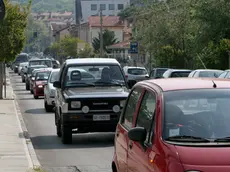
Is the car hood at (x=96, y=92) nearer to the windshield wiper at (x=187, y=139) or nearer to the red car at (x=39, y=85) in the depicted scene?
the windshield wiper at (x=187, y=139)

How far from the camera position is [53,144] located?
1762 cm

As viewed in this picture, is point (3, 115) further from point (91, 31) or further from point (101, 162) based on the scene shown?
point (91, 31)

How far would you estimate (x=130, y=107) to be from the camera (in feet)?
30.1

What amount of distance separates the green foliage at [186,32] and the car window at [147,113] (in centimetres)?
3315

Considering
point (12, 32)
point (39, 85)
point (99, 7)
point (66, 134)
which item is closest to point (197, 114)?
point (66, 134)

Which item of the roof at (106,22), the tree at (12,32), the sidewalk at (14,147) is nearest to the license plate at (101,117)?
the sidewalk at (14,147)

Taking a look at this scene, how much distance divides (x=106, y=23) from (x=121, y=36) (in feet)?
17.9

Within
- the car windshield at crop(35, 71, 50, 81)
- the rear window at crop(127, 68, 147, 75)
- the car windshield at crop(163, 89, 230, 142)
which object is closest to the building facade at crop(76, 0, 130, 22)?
the rear window at crop(127, 68, 147, 75)

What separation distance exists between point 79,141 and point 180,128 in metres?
10.7

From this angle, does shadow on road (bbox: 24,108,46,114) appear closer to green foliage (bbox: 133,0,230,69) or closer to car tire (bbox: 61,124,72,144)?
car tire (bbox: 61,124,72,144)

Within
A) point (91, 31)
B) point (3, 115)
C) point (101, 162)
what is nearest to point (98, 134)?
point (101, 162)

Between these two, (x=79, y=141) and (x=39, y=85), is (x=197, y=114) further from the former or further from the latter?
(x=39, y=85)

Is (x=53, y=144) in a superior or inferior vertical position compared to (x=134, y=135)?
inferior

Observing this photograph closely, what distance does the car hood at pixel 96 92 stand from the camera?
17.2m
